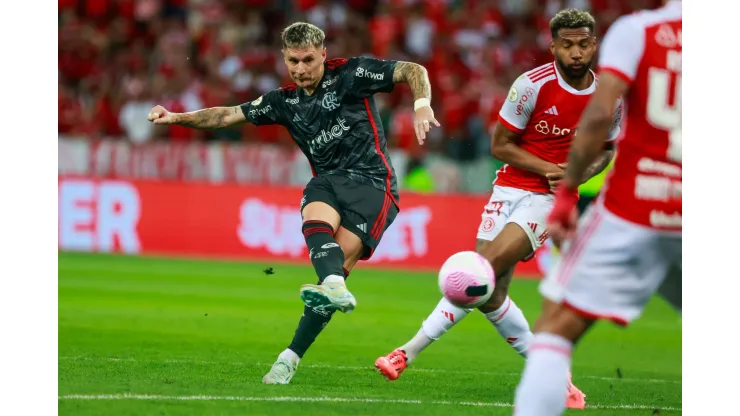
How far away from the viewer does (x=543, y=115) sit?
674 cm

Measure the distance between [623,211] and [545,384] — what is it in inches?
30.3

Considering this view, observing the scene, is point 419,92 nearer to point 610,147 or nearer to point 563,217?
point 610,147

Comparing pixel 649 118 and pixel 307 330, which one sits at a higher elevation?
pixel 649 118

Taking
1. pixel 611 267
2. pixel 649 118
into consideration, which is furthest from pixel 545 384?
pixel 649 118

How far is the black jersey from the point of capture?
7066 mm

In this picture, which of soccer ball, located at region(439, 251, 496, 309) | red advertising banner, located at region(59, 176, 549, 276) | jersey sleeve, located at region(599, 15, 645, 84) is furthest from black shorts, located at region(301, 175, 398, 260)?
red advertising banner, located at region(59, 176, 549, 276)

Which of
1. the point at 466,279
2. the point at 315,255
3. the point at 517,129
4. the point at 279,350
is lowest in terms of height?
the point at 279,350

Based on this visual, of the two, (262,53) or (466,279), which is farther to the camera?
(262,53)

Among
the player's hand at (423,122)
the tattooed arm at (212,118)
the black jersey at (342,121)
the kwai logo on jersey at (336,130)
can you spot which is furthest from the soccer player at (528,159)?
the tattooed arm at (212,118)

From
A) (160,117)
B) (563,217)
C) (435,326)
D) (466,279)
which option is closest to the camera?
(563,217)

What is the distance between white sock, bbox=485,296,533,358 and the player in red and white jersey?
245cm

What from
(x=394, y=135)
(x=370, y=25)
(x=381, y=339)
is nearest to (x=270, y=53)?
(x=370, y=25)

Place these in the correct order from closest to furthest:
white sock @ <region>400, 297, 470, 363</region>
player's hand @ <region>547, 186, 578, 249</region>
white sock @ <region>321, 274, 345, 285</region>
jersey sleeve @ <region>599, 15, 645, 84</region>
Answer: player's hand @ <region>547, 186, 578, 249</region>
jersey sleeve @ <region>599, 15, 645, 84</region>
white sock @ <region>321, 274, 345, 285</region>
white sock @ <region>400, 297, 470, 363</region>

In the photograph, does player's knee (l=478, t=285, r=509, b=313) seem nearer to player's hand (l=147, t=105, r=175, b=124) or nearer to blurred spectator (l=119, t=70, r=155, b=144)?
player's hand (l=147, t=105, r=175, b=124)
